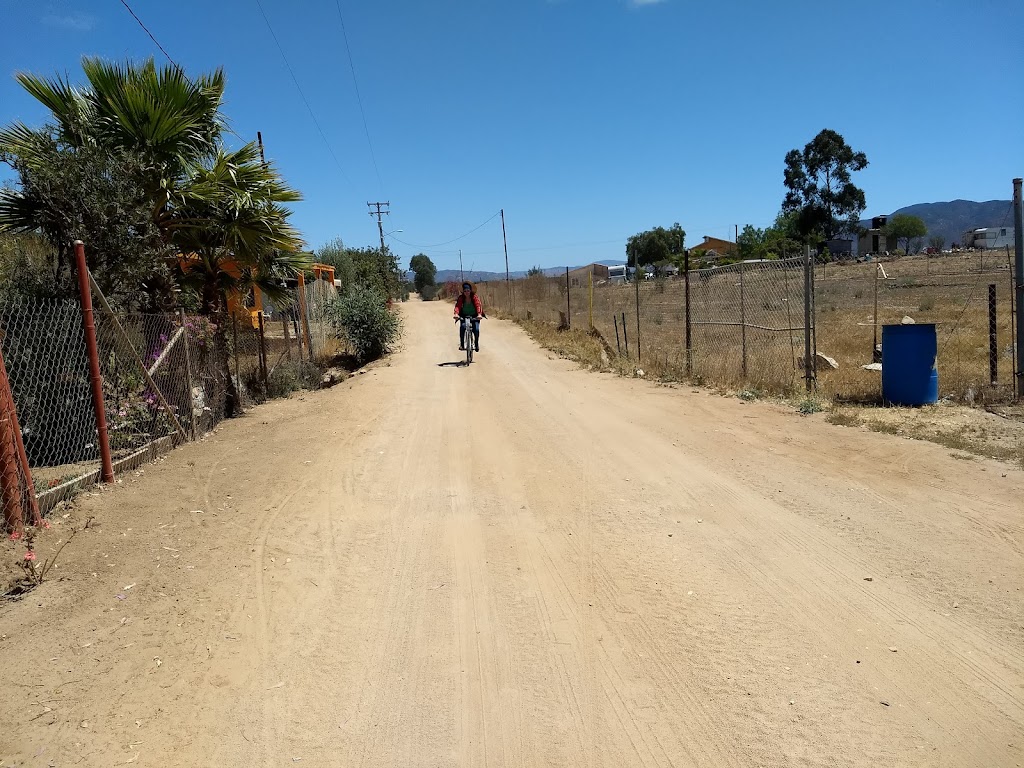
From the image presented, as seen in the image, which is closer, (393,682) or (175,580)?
(393,682)

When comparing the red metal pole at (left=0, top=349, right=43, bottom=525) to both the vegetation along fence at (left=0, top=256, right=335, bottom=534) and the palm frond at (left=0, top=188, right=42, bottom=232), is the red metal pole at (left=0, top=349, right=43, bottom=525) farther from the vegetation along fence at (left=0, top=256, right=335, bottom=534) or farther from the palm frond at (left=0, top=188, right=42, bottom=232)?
the palm frond at (left=0, top=188, right=42, bottom=232)

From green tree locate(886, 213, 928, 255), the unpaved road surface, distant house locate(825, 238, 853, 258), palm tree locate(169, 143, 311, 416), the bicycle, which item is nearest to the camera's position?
the unpaved road surface

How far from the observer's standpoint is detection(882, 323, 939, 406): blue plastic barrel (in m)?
8.91

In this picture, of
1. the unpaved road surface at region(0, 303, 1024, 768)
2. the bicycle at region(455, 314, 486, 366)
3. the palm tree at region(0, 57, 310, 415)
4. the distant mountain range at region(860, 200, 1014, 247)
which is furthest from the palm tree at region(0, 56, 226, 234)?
the distant mountain range at region(860, 200, 1014, 247)

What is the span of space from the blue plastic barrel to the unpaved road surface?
2.10m

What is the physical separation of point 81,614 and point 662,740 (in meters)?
3.26

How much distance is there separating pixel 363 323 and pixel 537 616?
1388cm

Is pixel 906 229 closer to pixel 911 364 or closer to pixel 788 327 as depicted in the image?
pixel 788 327

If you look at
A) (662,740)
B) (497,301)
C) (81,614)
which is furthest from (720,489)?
(497,301)

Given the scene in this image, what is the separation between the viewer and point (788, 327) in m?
11.6

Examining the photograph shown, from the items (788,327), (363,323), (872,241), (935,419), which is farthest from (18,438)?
(872,241)

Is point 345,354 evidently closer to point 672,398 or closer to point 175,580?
point 672,398

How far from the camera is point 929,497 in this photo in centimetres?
574

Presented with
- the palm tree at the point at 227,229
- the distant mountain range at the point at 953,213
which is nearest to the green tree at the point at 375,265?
the palm tree at the point at 227,229
